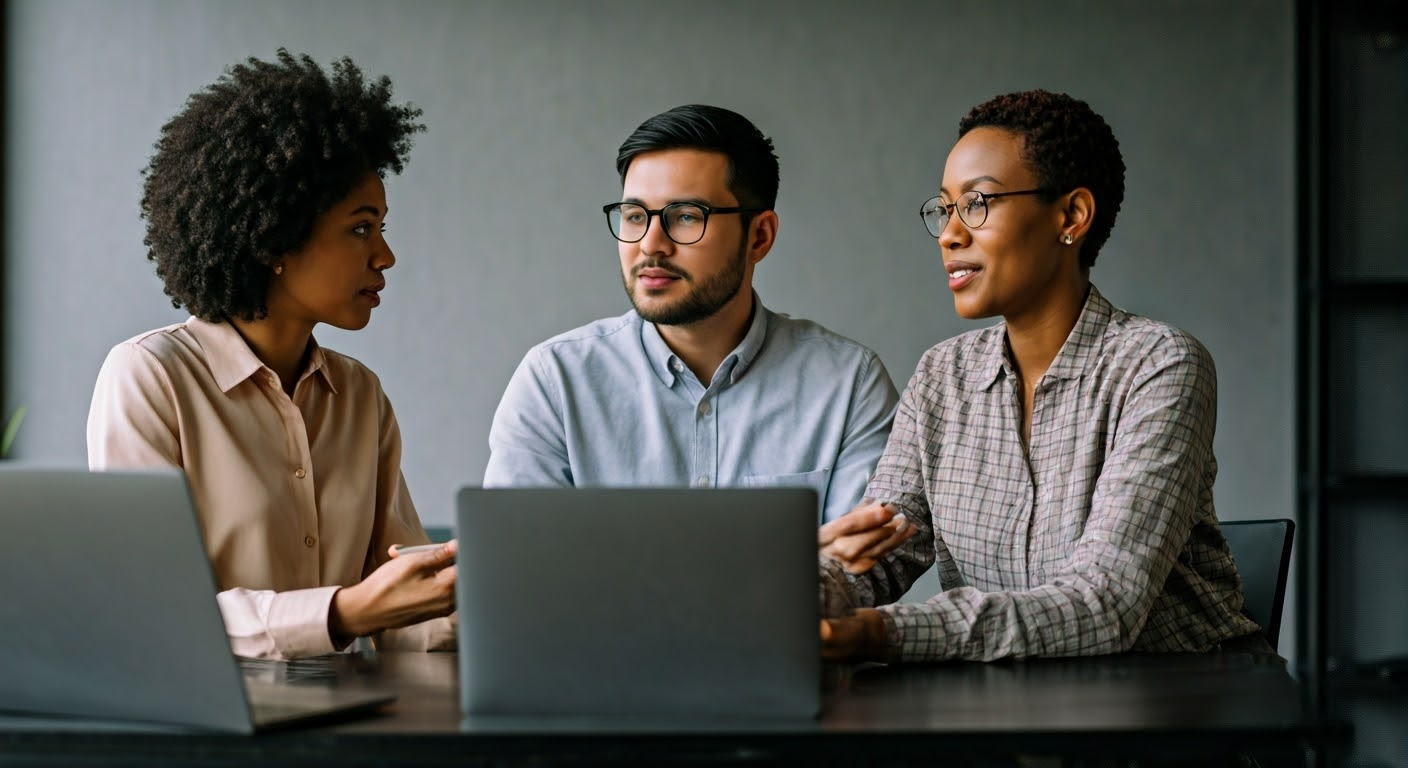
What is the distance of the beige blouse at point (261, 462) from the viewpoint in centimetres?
150

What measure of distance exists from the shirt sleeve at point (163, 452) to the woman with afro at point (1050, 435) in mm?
612

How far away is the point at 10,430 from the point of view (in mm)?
3713

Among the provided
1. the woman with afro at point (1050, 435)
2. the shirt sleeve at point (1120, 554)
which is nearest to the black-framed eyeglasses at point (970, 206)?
the woman with afro at point (1050, 435)

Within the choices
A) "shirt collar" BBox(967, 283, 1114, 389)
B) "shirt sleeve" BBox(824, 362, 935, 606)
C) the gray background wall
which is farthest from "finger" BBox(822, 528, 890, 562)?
the gray background wall

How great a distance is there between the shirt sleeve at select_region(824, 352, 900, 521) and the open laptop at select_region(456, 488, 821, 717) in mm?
1165

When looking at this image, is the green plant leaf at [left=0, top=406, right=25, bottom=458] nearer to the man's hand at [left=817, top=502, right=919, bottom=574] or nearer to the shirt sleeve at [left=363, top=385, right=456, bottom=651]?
the shirt sleeve at [left=363, top=385, right=456, bottom=651]

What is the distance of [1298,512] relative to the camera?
12.0 feet

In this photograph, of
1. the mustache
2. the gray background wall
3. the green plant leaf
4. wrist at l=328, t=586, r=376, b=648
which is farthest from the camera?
the gray background wall

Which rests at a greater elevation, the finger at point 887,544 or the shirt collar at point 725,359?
the shirt collar at point 725,359

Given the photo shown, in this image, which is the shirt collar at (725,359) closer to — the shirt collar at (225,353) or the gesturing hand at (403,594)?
the shirt collar at (225,353)

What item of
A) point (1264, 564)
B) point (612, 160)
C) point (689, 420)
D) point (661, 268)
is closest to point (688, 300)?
point (661, 268)

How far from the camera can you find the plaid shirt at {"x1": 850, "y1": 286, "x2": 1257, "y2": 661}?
137cm

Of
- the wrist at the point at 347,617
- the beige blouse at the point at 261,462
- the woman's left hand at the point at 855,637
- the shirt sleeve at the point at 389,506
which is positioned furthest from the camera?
the shirt sleeve at the point at 389,506

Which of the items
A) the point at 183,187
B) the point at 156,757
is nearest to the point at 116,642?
the point at 156,757
